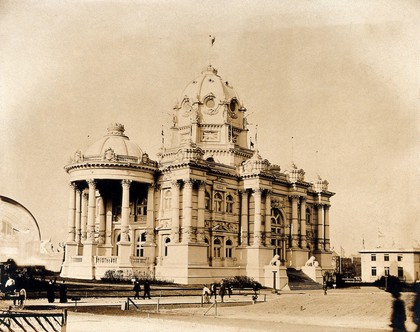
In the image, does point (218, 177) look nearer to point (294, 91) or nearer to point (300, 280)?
point (300, 280)

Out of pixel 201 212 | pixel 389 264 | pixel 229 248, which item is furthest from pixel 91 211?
pixel 389 264

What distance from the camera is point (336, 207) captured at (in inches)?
2830

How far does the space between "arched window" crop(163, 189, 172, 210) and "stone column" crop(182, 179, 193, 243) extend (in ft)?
8.88

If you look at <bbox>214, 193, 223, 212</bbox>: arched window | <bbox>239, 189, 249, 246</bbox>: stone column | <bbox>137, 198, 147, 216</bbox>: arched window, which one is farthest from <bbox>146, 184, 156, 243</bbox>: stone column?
<bbox>239, 189, 249, 246</bbox>: stone column

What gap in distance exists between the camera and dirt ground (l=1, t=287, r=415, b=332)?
24.6 meters

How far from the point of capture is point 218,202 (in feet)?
194

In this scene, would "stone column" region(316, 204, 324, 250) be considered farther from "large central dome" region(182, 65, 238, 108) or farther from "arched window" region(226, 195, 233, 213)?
"large central dome" region(182, 65, 238, 108)

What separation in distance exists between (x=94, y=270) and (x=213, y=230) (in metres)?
11.2

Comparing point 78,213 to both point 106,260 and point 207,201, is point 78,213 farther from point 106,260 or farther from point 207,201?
point 207,201

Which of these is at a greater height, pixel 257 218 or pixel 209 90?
pixel 209 90

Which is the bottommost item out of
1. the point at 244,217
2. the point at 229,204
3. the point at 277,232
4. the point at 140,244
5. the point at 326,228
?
the point at 140,244

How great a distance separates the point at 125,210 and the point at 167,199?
4.45m

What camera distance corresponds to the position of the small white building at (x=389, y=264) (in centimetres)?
6412

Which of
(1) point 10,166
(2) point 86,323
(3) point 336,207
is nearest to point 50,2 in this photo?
(1) point 10,166
